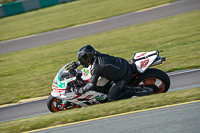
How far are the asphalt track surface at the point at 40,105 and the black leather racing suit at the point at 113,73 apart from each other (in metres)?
1.58

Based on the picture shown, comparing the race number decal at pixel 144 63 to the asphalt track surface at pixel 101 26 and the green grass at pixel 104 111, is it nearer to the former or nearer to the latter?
the green grass at pixel 104 111

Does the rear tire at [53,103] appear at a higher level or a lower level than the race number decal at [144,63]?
lower

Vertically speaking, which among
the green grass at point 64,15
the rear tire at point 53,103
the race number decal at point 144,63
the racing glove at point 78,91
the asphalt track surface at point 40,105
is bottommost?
the asphalt track surface at point 40,105

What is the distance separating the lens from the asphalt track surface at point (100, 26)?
45.6 ft

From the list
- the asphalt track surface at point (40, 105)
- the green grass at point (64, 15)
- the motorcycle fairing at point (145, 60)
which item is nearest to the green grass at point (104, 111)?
the motorcycle fairing at point (145, 60)

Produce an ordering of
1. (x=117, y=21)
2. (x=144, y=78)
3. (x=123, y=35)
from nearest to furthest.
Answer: (x=144, y=78)
(x=123, y=35)
(x=117, y=21)

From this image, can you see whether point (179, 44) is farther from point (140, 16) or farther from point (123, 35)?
point (140, 16)

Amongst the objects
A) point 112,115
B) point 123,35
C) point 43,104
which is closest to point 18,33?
point 123,35

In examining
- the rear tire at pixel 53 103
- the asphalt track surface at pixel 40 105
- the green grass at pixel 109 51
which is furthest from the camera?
the green grass at pixel 109 51

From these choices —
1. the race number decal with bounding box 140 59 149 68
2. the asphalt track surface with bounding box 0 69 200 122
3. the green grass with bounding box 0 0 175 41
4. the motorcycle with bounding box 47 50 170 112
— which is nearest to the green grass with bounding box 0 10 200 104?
the asphalt track surface with bounding box 0 69 200 122

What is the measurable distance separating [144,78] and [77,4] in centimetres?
1737

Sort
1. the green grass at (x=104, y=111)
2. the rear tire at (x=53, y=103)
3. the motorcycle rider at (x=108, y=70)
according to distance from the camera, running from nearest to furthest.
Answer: the green grass at (x=104, y=111)
the motorcycle rider at (x=108, y=70)
the rear tire at (x=53, y=103)

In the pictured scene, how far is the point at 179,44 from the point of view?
9352mm

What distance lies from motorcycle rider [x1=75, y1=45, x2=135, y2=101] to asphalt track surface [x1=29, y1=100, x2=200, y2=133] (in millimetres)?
1029
